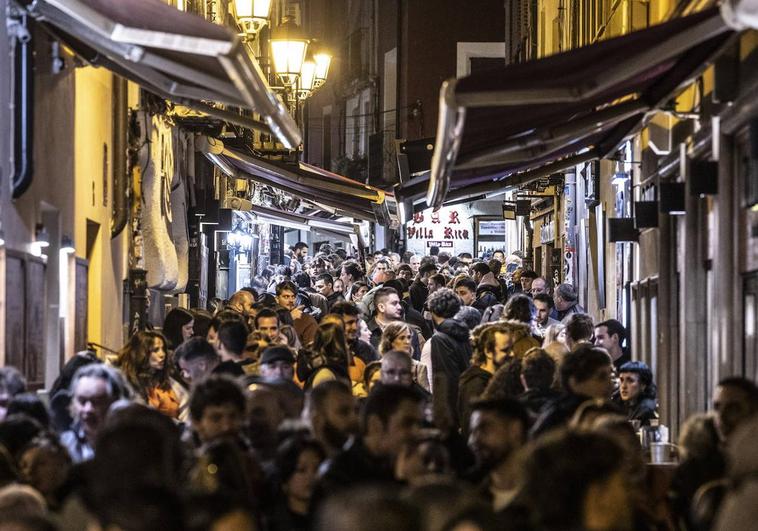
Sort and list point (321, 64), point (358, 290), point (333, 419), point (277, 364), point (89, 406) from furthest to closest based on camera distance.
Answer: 1. point (321, 64)
2. point (358, 290)
3. point (277, 364)
4. point (89, 406)
5. point (333, 419)

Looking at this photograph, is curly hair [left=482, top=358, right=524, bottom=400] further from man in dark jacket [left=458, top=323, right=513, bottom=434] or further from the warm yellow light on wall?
the warm yellow light on wall

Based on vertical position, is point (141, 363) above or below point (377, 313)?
below

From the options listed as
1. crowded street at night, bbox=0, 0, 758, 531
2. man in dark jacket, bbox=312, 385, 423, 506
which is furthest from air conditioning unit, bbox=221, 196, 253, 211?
man in dark jacket, bbox=312, 385, 423, 506

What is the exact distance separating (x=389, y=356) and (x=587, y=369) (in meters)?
2.02

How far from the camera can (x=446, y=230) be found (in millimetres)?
46062

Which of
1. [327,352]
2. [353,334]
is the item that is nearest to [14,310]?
[327,352]

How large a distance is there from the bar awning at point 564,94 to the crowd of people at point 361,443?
1.41 metres

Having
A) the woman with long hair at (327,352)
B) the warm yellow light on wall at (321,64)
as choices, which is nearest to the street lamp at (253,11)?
the warm yellow light on wall at (321,64)

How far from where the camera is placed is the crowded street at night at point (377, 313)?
6.22 m

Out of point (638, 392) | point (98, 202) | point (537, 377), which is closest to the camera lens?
point (537, 377)

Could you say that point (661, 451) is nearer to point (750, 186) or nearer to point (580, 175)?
point (750, 186)

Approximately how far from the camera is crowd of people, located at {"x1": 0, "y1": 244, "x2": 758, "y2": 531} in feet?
17.6

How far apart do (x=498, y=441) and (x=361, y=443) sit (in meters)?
0.63

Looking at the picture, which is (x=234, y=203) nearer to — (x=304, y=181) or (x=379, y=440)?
(x=304, y=181)
